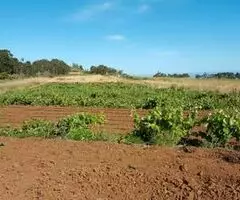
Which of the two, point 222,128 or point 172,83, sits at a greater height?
point 222,128

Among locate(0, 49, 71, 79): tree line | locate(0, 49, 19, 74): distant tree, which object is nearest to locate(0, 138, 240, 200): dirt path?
locate(0, 49, 71, 79): tree line

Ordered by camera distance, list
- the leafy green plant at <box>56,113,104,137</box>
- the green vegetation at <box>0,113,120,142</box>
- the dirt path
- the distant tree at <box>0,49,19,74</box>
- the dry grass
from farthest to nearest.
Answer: the distant tree at <box>0,49,19,74</box> → the dry grass → the leafy green plant at <box>56,113,104,137</box> → the green vegetation at <box>0,113,120,142</box> → the dirt path

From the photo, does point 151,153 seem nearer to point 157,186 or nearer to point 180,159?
point 180,159

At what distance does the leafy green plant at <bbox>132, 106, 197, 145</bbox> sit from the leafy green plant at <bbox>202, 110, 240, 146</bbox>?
536 millimetres

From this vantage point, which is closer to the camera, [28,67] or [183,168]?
[183,168]

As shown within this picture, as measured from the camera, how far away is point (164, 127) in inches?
441

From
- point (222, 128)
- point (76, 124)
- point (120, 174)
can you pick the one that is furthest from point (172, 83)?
point (120, 174)

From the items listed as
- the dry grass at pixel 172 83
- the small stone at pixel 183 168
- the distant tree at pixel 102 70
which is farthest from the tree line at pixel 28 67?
the small stone at pixel 183 168

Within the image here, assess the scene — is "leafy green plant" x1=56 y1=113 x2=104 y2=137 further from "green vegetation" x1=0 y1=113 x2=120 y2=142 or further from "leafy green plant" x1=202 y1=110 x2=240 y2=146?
"leafy green plant" x1=202 y1=110 x2=240 y2=146

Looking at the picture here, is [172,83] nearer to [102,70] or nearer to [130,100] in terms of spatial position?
[130,100]

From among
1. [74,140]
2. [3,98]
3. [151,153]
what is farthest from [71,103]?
[151,153]

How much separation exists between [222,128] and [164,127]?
1223 millimetres

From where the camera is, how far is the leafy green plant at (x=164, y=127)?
36.3 ft

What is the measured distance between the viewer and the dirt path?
709 cm
